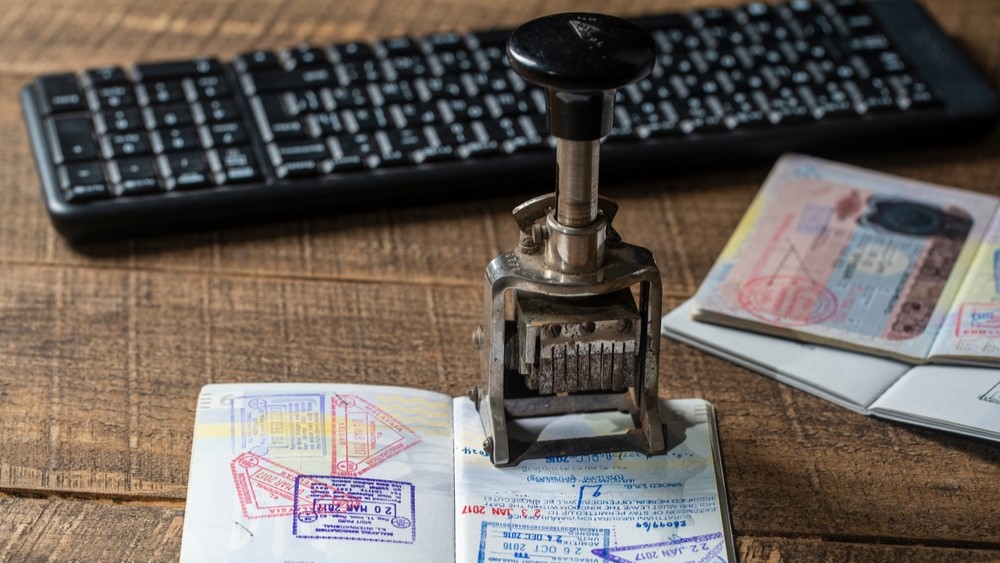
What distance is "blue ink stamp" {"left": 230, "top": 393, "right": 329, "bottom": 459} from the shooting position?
0.66 metres

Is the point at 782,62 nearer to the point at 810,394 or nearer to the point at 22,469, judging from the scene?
the point at 810,394

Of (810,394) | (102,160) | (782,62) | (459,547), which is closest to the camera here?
(459,547)

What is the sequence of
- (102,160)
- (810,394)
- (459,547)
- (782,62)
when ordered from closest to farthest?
(459,547) < (810,394) < (102,160) < (782,62)

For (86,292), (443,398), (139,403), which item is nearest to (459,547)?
(443,398)

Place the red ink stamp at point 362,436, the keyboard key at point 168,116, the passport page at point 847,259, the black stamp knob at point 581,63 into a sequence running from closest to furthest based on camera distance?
1. the black stamp knob at point 581,63
2. the red ink stamp at point 362,436
3. the passport page at point 847,259
4. the keyboard key at point 168,116

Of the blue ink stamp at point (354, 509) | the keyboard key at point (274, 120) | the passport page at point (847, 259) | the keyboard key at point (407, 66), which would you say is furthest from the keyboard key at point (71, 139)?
the passport page at point (847, 259)

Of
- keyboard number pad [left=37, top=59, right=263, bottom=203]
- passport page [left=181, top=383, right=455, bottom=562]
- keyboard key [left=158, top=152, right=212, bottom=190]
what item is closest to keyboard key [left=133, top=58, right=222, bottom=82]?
keyboard number pad [left=37, top=59, right=263, bottom=203]

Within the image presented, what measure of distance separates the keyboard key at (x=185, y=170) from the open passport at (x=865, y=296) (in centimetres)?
33

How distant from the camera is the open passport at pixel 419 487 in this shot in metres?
0.61

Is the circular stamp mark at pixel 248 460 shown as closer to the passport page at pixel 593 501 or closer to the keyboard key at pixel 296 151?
the passport page at pixel 593 501

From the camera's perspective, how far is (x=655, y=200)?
2.89 ft

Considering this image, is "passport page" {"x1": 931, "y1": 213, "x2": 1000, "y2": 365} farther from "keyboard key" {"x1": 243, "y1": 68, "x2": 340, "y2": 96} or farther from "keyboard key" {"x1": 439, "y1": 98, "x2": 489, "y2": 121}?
"keyboard key" {"x1": 243, "y1": 68, "x2": 340, "y2": 96}

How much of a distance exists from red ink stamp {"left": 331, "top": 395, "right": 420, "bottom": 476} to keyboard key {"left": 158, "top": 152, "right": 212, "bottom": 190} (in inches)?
8.4

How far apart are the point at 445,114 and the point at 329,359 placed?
0.24 meters
